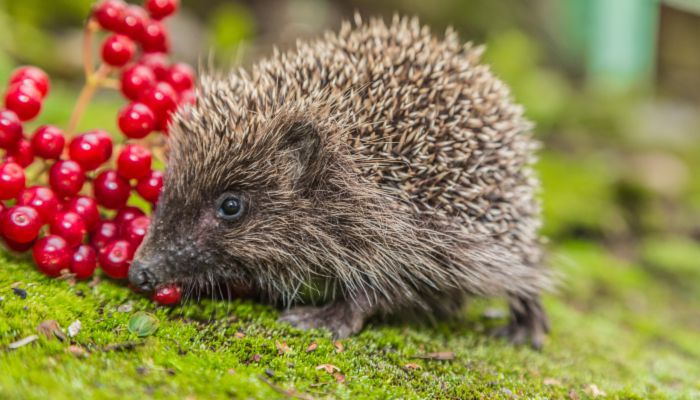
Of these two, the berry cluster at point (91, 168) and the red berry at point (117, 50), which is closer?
the berry cluster at point (91, 168)

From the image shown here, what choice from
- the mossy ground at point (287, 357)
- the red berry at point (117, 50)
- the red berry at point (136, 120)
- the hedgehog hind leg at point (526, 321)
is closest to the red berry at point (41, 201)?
the mossy ground at point (287, 357)

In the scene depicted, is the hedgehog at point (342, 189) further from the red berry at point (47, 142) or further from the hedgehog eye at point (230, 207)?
the red berry at point (47, 142)

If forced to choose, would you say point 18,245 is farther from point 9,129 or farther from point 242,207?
point 242,207

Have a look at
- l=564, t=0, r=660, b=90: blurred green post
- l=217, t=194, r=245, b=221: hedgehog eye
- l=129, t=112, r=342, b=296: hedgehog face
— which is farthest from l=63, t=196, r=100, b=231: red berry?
l=564, t=0, r=660, b=90: blurred green post

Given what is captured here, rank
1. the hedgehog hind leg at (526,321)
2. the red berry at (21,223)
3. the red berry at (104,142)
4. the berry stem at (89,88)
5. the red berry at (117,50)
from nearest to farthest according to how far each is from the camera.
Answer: the red berry at (21,223) < the red berry at (104,142) < the red berry at (117,50) < the berry stem at (89,88) < the hedgehog hind leg at (526,321)

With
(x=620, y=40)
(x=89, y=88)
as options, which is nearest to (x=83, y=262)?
(x=89, y=88)

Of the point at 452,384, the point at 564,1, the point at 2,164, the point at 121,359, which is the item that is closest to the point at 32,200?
the point at 2,164
